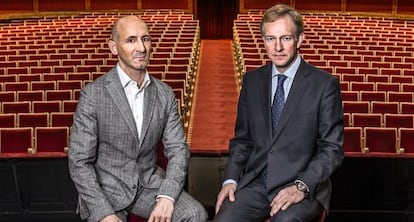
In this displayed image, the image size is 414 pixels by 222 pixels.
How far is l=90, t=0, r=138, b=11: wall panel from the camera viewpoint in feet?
23.3

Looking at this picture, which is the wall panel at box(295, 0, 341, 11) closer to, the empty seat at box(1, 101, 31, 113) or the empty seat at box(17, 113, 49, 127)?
the empty seat at box(1, 101, 31, 113)

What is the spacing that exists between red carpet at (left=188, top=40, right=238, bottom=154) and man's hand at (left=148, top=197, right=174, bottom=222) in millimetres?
736

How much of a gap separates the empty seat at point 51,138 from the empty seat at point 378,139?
1.02 metres

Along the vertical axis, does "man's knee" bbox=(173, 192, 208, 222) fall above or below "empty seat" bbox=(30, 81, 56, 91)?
below

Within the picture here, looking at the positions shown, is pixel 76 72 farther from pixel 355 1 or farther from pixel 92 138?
pixel 355 1

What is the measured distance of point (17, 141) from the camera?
198cm

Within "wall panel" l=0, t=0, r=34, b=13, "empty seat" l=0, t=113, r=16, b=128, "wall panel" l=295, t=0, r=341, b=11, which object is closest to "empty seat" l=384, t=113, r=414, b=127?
"empty seat" l=0, t=113, r=16, b=128

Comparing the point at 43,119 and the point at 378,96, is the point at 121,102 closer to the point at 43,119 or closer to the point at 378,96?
the point at 43,119

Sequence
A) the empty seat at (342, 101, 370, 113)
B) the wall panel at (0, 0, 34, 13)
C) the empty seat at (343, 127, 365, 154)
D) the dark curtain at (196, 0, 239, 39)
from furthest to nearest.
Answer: the dark curtain at (196, 0, 239, 39), the wall panel at (0, 0, 34, 13), the empty seat at (342, 101, 370, 113), the empty seat at (343, 127, 365, 154)

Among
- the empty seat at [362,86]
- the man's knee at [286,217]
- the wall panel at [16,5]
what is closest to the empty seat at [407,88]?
the empty seat at [362,86]

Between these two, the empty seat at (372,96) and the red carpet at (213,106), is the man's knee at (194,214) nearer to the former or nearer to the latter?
the red carpet at (213,106)

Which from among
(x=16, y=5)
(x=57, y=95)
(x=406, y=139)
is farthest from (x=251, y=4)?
(x=406, y=139)

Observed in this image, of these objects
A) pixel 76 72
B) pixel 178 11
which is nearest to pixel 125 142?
pixel 76 72

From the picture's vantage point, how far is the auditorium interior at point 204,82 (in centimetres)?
158
